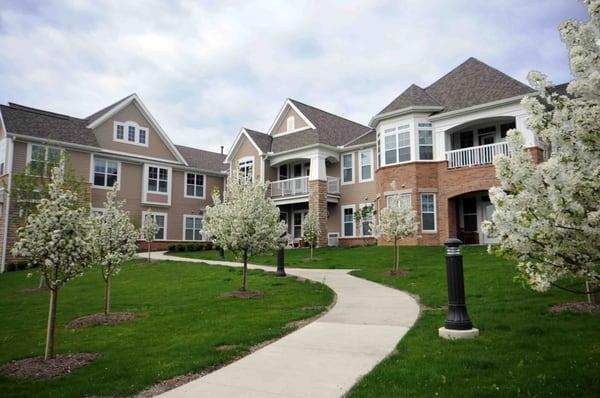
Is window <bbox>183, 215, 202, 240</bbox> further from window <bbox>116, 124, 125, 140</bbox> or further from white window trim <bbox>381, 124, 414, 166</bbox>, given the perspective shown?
white window trim <bbox>381, 124, 414, 166</bbox>

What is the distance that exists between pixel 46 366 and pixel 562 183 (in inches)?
275

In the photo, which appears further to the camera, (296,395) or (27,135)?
(27,135)

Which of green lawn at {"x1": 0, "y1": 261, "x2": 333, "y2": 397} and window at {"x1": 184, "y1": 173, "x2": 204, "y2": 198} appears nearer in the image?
green lawn at {"x1": 0, "y1": 261, "x2": 333, "y2": 397}

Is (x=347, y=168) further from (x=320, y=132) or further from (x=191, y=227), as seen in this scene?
(x=191, y=227)

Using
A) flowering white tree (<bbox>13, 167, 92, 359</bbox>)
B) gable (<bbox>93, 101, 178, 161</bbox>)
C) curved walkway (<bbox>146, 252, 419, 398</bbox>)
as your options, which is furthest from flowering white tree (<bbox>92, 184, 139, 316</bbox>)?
gable (<bbox>93, 101, 178, 161</bbox>)

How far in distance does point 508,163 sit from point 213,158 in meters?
35.7

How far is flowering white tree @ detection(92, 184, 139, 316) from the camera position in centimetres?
1005

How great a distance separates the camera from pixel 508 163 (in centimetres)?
424

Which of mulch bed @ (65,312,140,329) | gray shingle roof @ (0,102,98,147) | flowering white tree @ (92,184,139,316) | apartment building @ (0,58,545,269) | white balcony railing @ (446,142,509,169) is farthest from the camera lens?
gray shingle roof @ (0,102,98,147)

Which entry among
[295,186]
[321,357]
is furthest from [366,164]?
[321,357]

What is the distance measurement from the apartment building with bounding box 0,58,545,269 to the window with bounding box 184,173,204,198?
8cm

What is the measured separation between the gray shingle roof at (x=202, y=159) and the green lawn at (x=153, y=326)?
19.7 m

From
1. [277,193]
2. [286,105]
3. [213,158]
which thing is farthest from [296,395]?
[213,158]

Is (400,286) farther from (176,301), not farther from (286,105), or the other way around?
(286,105)
